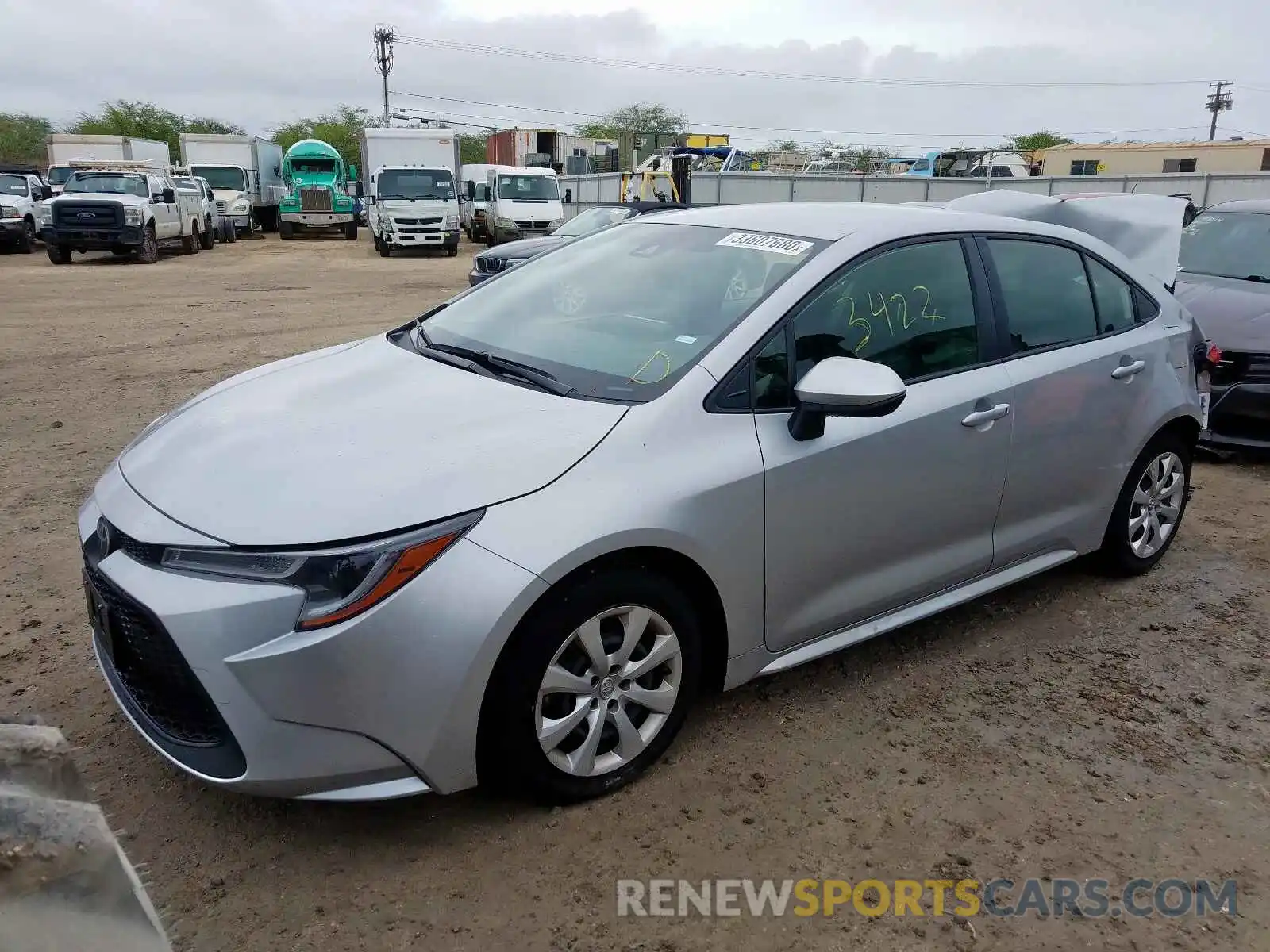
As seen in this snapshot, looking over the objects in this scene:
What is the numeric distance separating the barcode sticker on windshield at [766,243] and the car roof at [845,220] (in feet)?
0.16

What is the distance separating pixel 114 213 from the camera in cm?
2041

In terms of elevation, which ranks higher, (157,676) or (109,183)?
(109,183)

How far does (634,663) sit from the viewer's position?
2.76 m

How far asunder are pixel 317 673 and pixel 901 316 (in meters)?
2.22

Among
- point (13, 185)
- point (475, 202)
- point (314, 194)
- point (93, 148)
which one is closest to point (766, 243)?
point (13, 185)

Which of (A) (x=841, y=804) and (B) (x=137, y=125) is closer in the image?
(A) (x=841, y=804)

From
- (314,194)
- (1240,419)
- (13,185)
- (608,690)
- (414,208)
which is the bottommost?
(608,690)

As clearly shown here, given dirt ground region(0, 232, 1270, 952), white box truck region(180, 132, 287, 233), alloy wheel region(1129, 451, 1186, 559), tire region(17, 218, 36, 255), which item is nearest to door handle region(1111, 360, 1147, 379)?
alloy wheel region(1129, 451, 1186, 559)

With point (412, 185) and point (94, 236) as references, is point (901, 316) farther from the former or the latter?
point (412, 185)

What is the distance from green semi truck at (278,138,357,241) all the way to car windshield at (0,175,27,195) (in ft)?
27.2

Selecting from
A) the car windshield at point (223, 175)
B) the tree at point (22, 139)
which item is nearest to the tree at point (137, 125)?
the tree at point (22, 139)

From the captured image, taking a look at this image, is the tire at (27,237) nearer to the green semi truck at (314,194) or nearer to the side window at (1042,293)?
the green semi truck at (314,194)

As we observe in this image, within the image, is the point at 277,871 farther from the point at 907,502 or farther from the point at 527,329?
the point at 907,502

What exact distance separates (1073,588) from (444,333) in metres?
2.98
